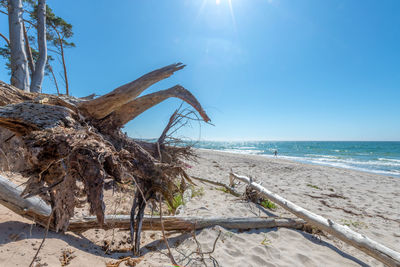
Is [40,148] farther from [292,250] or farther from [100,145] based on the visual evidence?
[292,250]

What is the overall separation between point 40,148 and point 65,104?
3.31 feet

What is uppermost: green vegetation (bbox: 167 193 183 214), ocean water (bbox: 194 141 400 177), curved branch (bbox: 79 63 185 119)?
curved branch (bbox: 79 63 185 119)

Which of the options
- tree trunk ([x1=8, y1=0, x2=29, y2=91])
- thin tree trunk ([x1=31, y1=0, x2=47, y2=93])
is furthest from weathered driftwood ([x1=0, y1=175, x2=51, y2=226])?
thin tree trunk ([x1=31, y1=0, x2=47, y2=93])

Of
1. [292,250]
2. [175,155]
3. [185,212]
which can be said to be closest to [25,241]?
[175,155]

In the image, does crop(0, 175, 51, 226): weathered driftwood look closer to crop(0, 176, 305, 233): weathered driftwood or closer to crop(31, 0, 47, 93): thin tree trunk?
crop(0, 176, 305, 233): weathered driftwood

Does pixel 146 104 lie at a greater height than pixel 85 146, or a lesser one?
greater

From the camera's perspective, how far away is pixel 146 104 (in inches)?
97.0

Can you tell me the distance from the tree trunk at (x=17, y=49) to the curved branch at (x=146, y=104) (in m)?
4.61

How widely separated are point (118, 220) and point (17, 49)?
5.71 m

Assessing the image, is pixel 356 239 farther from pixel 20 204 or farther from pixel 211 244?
pixel 20 204

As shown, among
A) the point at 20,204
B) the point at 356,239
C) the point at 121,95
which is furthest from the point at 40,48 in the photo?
the point at 356,239

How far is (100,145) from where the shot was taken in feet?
5.24

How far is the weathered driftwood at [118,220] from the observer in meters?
2.47

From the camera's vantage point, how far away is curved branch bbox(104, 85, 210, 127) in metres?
2.29
